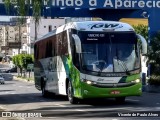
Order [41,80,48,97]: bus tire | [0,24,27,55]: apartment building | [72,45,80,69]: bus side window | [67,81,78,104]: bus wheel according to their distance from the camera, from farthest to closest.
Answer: [0,24,27,55]: apartment building
[41,80,48,97]: bus tire
[67,81,78,104]: bus wheel
[72,45,80,69]: bus side window

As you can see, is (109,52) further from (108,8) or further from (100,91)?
(108,8)

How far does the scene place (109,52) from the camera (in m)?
20.1

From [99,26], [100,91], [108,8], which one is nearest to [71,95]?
[100,91]

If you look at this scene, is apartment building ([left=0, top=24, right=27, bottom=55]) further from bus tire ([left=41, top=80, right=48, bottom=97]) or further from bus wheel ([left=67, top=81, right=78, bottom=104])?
bus wheel ([left=67, top=81, right=78, bottom=104])

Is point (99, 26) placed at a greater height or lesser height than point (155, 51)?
greater

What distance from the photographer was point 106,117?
15609mm

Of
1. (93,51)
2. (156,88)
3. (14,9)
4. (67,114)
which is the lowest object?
(156,88)

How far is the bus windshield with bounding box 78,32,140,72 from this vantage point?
782 inches

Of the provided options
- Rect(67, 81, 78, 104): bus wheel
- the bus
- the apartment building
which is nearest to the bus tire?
Rect(67, 81, 78, 104): bus wheel

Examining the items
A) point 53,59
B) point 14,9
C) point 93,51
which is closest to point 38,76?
point 53,59

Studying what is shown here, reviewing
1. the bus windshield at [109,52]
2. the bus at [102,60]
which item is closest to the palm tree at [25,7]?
the bus at [102,60]

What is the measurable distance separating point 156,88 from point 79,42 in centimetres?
1495

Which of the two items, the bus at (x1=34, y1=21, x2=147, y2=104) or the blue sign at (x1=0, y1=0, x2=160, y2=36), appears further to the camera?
the blue sign at (x1=0, y1=0, x2=160, y2=36)

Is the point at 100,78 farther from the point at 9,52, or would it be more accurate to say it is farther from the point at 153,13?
the point at 9,52
